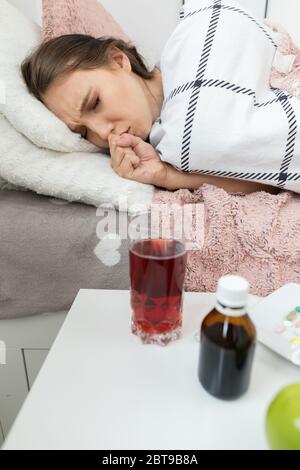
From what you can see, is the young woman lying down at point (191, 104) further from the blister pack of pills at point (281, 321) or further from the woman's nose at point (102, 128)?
the blister pack of pills at point (281, 321)

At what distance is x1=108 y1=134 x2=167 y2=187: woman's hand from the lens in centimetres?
72

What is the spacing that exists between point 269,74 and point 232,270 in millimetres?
421

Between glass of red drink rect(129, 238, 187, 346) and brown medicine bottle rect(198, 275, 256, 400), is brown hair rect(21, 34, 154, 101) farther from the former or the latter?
brown medicine bottle rect(198, 275, 256, 400)

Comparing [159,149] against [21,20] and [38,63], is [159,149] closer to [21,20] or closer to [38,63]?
[38,63]

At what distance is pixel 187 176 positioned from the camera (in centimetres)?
73

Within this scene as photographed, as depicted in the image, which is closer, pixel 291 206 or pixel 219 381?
pixel 219 381

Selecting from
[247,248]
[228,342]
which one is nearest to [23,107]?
[247,248]

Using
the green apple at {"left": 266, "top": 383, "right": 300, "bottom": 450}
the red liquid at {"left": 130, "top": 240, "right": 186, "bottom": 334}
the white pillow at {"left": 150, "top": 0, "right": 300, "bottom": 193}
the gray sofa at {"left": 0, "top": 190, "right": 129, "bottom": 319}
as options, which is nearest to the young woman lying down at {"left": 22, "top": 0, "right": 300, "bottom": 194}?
the white pillow at {"left": 150, "top": 0, "right": 300, "bottom": 193}

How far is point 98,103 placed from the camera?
80 centimetres

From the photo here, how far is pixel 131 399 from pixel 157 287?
12 cm

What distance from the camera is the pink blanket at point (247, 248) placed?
23.4 inches

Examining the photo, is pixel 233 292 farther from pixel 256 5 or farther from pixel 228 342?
pixel 256 5

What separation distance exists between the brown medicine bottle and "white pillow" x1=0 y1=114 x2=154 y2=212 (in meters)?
0.33
